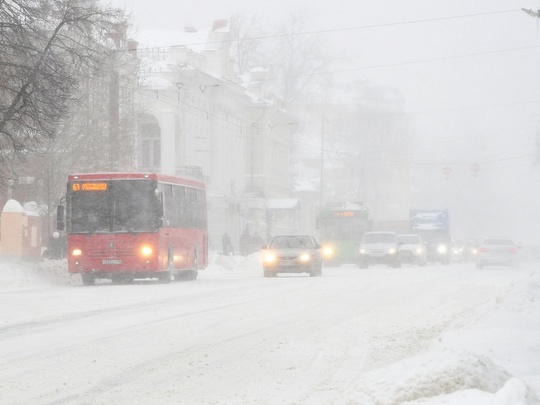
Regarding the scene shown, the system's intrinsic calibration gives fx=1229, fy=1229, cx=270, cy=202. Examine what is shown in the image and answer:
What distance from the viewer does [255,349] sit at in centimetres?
1439

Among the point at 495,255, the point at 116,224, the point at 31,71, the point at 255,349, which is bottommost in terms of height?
the point at 255,349

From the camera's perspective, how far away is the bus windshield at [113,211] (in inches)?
1344

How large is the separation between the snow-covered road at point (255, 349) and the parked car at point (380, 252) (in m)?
28.9

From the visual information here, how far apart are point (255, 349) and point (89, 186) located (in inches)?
816

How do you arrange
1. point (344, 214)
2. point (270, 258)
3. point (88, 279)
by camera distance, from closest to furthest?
point (88, 279) → point (270, 258) → point (344, 214)

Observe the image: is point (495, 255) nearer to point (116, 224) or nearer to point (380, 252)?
point (380, 252)

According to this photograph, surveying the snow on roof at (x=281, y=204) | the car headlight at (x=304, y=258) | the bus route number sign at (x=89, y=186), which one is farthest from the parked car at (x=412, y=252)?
the bus route number sign at (x=89, y=186)

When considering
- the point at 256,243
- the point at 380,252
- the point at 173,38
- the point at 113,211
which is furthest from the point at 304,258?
the point at 173,38

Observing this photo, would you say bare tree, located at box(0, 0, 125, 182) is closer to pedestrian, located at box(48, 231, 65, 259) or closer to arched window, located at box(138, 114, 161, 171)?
pedestrian, located at box(48, 231, 65, 259)

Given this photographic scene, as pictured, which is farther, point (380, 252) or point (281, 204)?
point (281, 204)

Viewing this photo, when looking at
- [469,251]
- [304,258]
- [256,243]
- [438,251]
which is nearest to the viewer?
[304,258]

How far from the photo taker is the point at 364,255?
2247 inches

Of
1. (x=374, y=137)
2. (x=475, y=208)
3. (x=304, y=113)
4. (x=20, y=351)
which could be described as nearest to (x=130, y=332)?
(x=20, y=351)

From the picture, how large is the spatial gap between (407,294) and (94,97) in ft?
81.4
